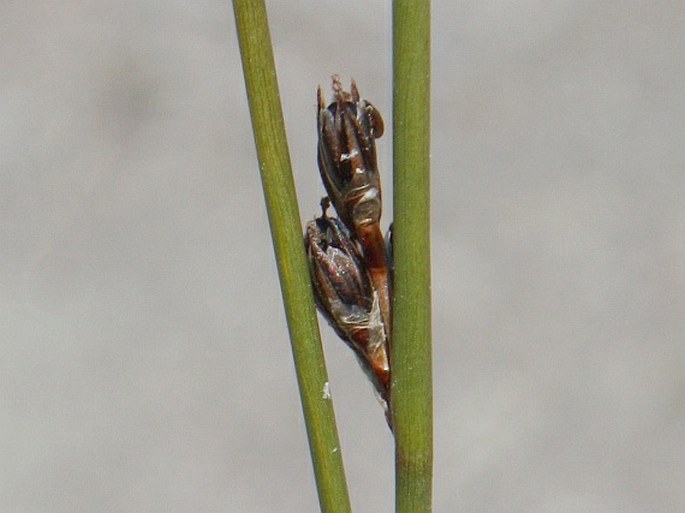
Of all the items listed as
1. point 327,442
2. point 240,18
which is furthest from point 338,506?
point 240,18

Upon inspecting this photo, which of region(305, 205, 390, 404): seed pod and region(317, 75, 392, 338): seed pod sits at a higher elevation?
region(317, 75, 392, 338): seed pod

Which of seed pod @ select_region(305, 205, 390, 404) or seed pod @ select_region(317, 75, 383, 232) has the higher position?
seed pod @ select_region(317, 75, 383, 232)

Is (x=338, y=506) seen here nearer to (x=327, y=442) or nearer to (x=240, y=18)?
(x=327, y=442)

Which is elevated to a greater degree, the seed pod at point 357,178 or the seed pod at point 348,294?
the seed pod at point 357,178

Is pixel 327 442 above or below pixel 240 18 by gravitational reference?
below
